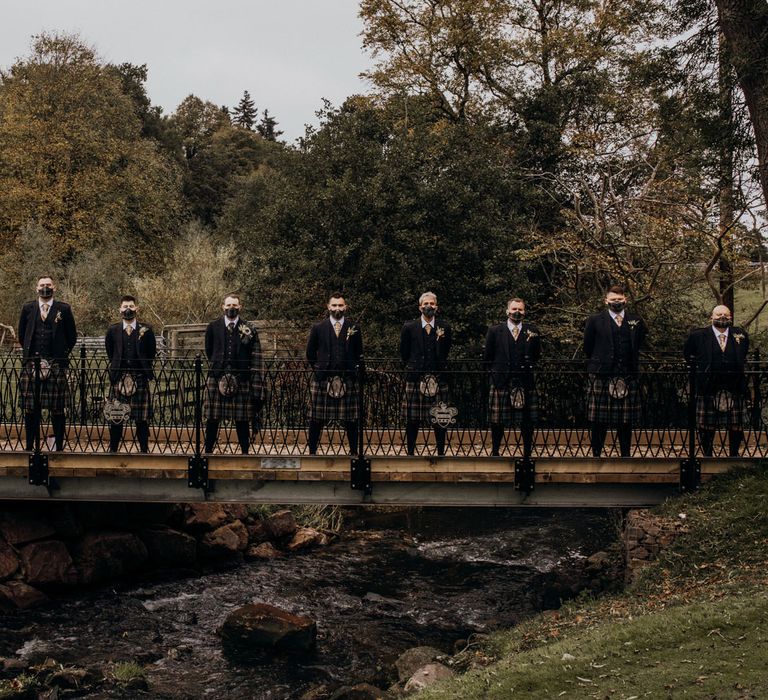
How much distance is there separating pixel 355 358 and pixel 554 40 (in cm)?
1708

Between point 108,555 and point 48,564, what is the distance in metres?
1.06

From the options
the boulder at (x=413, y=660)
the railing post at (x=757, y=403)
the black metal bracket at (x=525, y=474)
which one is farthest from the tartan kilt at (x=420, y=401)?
the railing post at (x=757, y=403)

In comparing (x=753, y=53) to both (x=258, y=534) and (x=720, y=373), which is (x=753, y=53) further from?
(x=258, y=534)

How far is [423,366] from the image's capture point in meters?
12.5

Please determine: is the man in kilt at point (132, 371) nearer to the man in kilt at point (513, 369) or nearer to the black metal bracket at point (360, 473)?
the black metal bracket at point (360, 473)

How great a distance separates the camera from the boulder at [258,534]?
18234 mm

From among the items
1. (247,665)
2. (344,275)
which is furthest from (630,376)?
(344,275)

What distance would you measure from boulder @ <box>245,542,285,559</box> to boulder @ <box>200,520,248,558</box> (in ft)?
0.48

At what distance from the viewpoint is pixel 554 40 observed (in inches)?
1029

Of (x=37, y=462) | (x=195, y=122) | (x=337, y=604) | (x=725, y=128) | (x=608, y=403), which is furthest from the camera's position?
(x=195, y=122)

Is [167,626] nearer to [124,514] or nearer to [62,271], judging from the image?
[124,514]

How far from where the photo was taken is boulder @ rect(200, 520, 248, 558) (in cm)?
1728

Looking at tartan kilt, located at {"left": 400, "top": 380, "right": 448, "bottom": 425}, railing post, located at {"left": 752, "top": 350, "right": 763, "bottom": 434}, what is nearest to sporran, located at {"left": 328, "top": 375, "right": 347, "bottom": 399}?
tartan kilt, located at {"left": 400, "top": 380, "right": 448, "bottom": 425}

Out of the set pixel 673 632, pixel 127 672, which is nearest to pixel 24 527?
pixel 127 672
